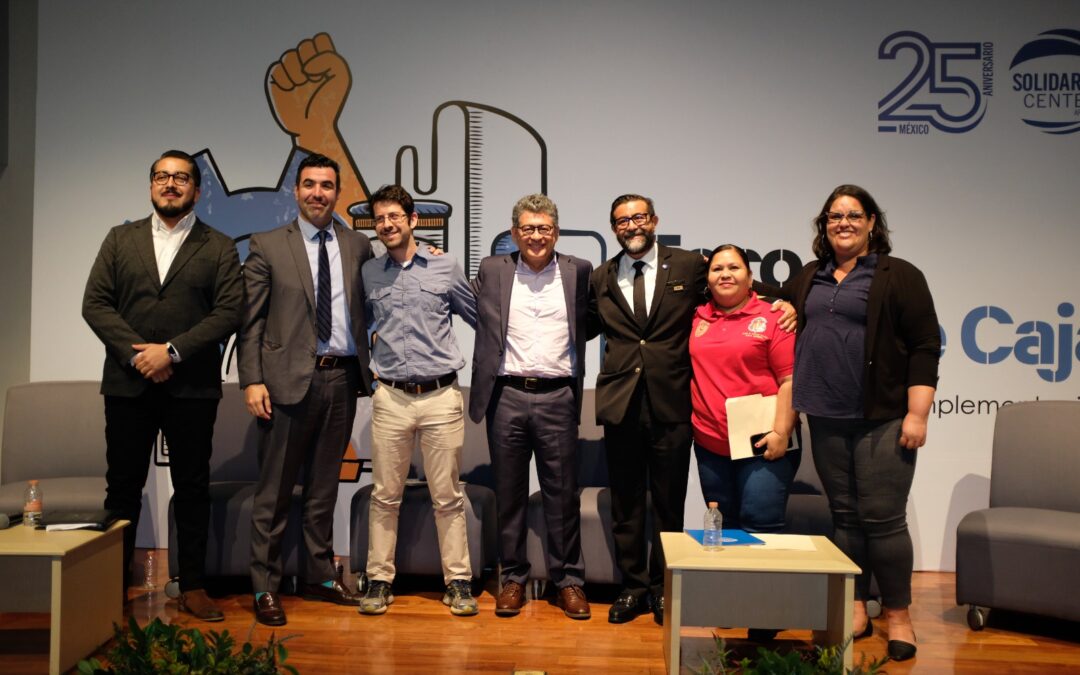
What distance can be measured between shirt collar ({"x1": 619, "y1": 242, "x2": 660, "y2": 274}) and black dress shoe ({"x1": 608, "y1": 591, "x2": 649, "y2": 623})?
1.35 m

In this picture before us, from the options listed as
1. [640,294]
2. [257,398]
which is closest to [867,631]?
[640,294]

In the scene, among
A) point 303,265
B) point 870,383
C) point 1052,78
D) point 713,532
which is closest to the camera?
point 713,532

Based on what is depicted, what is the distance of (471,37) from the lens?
508 cm

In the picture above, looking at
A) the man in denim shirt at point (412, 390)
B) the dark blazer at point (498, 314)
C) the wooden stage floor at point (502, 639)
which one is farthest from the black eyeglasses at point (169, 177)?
the wooden stage floor at point (502, 639)

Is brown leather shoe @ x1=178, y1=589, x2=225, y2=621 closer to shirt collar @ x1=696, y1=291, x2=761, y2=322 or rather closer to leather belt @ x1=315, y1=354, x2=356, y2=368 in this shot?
leather belt @ x1=315, y1=354, x2=356, y2=368

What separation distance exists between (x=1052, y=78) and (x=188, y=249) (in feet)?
14.7

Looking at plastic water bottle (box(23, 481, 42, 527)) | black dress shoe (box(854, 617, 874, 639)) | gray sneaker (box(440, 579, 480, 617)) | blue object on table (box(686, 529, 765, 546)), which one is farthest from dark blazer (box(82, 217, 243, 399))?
black dress shoe (box(854, 617, 874, 639))

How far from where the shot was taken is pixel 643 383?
367 cm

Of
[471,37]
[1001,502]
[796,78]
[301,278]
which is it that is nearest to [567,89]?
[471,37]

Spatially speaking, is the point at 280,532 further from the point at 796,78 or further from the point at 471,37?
the point at 796,78

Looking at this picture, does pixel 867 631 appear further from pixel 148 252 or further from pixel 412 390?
pixel 148 252

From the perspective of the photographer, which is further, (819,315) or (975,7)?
(975,7)

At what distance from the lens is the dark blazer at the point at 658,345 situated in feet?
11.9

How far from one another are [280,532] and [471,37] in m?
2.87
